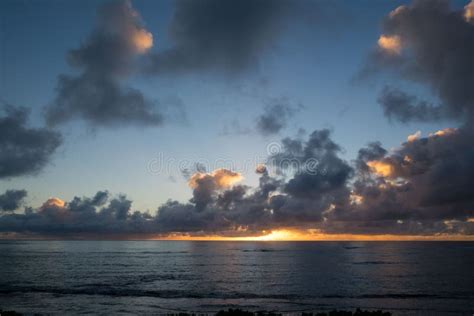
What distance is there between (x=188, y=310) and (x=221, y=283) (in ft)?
114

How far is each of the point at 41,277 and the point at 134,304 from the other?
5271 cm

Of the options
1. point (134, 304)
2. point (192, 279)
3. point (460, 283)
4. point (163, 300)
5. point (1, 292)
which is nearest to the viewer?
point (134, 304)

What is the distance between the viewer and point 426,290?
8150cm

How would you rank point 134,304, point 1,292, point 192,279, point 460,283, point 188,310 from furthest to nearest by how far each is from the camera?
point 192,279
point 460,283
point 1,292
point 134,304
point 188,310

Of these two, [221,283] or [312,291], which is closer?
[312,291]

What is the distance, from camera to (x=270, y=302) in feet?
221

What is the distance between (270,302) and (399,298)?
23.9 metres

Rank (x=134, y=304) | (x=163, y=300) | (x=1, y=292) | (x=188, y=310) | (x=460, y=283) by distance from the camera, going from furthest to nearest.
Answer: (x=460, y=283)
(x=1, y=292)
(x=163, y=300)
(x=134, y=304)
(x=188, y=310)

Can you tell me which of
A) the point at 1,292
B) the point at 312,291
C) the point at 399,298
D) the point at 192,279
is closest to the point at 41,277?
the point at 1,292

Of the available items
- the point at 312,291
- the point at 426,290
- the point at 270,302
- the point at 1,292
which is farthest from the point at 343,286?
the point at 1,292

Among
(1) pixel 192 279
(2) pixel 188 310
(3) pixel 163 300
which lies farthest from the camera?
(1) pixel 192 279

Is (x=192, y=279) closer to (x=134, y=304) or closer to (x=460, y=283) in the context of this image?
(x=134, y=304)

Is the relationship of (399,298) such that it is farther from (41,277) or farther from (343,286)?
(41,277)

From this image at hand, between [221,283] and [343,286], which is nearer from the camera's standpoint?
[343,286]
